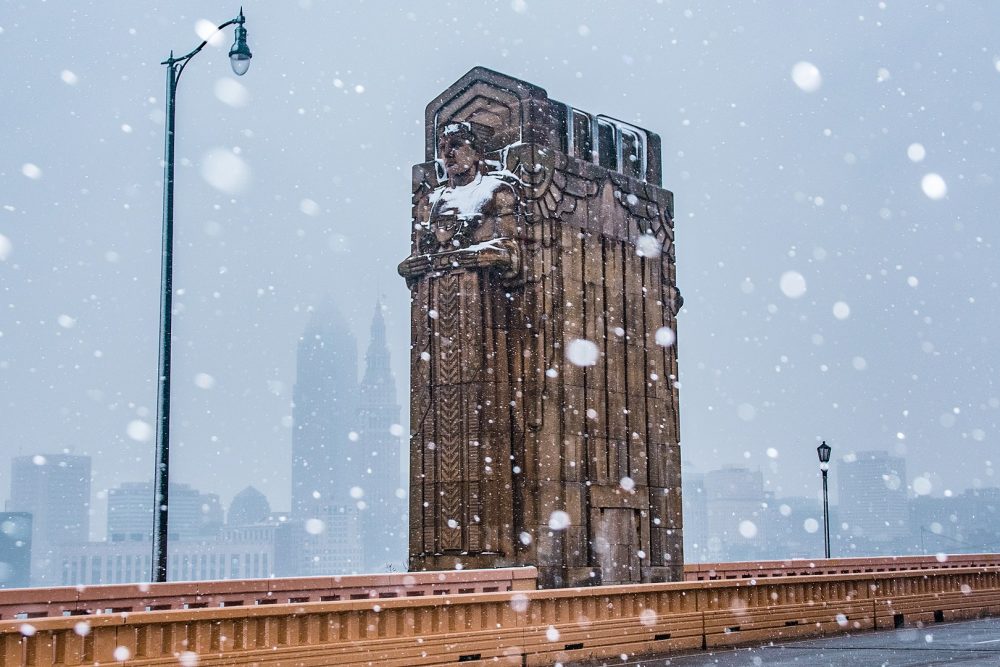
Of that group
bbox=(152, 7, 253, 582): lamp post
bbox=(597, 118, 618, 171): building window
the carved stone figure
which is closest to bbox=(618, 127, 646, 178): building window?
bbox=(597, 118, 618, 171): building window

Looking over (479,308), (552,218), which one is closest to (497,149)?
(552,218)

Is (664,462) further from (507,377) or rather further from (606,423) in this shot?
(507,377)

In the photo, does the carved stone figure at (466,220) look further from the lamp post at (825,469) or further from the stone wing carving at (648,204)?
the lamp post at (825,469)

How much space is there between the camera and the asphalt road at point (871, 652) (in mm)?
15445

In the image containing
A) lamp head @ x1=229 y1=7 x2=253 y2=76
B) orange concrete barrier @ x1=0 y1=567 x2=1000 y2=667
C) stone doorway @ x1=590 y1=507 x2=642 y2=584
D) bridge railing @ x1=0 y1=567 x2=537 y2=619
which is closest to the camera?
orange concrete barrier @ x1=0 y1=567 x2=1000 y2=667

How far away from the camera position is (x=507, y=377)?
24.7 meters

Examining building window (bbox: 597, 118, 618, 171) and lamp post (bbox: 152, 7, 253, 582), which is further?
building window (bbox: 597, 118, 618, 171)

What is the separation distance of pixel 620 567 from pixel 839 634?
6.04 m

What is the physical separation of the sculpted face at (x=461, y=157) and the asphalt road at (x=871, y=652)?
455 inches

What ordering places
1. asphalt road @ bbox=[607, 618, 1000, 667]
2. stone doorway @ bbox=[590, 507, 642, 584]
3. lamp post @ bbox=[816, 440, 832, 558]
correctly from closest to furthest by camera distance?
asphalt road @ bbox=[607, 618, 1000, 667]
stone doorway @ bbox=[590, 507, 642, 584]
lamp post @ bbox=[816, 440, 832, 558]

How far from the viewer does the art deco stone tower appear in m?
24.4

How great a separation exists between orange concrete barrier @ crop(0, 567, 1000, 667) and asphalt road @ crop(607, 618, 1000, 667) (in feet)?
2.20

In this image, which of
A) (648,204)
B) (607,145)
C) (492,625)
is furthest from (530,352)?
(492,625)

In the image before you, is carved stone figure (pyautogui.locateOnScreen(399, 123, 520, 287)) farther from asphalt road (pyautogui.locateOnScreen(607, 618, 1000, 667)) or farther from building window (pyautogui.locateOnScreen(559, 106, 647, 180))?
asphalt road (pyautogui.locateOnScreen(607, 618, 1000, 667))
